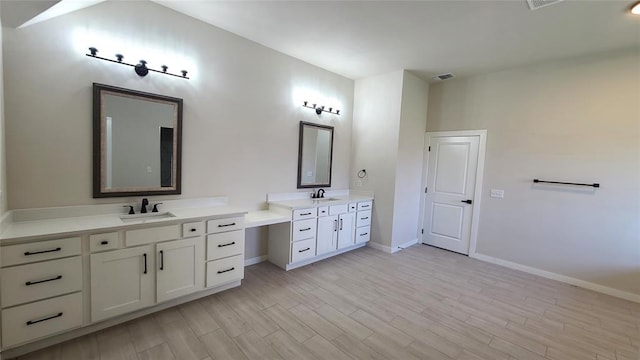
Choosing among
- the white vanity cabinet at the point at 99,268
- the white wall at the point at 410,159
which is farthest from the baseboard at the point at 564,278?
the white vanity cabinet at the point at 99,268

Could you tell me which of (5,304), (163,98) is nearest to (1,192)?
(5,304)

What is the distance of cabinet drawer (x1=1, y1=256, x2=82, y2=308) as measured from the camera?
178 cm

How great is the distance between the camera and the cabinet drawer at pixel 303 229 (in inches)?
138

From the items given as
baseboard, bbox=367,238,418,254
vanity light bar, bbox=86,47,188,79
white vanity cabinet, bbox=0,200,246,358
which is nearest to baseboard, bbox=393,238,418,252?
baseboard, bbox=367,238,418,254

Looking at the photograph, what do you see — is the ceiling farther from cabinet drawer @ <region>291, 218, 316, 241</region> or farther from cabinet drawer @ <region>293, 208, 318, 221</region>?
cabinet drawer @ <region>291, 218, 316, 241</region>

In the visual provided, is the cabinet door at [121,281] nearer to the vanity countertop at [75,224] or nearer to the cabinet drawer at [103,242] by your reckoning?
the cabinet drawer at [103,242]

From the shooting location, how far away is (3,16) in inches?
74.4

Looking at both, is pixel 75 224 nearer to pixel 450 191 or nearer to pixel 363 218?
pixel 363 218

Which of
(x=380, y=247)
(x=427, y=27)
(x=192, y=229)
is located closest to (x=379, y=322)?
(x=192, y=229)

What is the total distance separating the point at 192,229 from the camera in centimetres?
256

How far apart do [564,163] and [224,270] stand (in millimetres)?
4437

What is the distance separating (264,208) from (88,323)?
2.08 metres

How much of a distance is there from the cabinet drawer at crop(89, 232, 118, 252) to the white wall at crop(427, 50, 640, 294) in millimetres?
4690

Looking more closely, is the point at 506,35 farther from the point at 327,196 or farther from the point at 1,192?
the point at 1,192
